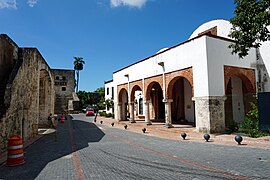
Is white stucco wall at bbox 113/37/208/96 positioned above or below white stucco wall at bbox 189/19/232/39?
below

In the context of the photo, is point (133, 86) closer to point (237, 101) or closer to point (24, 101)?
point (237, 101)

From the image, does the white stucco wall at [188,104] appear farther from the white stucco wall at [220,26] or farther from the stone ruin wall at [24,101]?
the stone ruin wall at [24,101]

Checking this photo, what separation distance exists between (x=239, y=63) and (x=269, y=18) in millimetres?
5811

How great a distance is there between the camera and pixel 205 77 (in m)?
12.8

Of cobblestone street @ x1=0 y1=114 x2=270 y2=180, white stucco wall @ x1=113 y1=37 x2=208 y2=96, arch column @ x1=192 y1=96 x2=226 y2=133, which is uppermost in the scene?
white stucco wall @ x1=113 y1=37 x2=208 y2=96

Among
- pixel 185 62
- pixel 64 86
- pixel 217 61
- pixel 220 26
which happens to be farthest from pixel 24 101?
pixel 64 86

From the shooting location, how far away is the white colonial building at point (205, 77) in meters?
12.9

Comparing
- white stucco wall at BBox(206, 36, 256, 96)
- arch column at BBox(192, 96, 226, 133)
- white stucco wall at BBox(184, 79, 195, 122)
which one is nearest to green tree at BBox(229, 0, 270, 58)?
white stucco wall at BBox(206, 36, 256, 96)

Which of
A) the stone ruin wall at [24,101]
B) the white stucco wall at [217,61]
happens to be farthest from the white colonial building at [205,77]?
the stone ruin wall at [24,101]

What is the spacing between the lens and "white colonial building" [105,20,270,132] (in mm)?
12945

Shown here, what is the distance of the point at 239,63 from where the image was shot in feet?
48.6

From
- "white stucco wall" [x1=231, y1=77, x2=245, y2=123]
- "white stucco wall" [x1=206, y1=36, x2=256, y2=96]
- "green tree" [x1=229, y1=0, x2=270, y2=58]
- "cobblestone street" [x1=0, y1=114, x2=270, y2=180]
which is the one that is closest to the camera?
"cobblestone street" [x1=0, y1=114, x2=270, y2=180]

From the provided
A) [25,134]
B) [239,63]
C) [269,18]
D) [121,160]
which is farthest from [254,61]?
Result: [25,134]

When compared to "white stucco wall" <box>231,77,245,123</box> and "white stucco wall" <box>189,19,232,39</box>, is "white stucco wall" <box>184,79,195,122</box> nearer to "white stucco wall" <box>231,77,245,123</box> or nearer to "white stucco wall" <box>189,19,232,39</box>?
"white stucco wall" <box>231,77,245,123</box>
